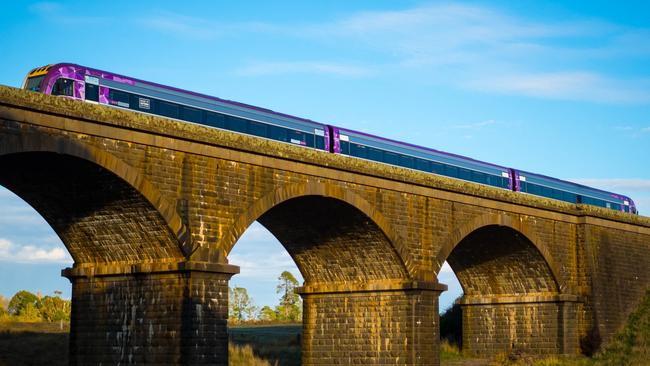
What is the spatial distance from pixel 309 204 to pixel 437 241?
20.9ft

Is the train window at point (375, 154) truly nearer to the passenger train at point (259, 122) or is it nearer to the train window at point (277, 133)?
the passenger train at point (259, 122)

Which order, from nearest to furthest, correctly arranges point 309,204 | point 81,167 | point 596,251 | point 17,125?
point 17,125 → point 81,167 → point 309,204 → point 596,251

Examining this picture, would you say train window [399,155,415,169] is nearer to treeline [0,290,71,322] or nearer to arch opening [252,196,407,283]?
arch opening [252,196,407,283]

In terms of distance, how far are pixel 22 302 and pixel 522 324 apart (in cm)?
5357

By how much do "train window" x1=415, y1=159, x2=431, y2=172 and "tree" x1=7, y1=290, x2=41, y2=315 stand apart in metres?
50.4

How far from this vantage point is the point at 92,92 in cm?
2866

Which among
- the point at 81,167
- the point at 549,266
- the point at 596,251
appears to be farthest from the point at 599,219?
the point at 81,167

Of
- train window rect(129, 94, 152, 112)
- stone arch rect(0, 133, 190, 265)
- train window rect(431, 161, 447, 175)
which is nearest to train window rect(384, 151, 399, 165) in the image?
train window rect(431, 161, 447, 175)

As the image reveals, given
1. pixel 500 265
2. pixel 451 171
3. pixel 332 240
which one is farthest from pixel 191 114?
pixel 500 265

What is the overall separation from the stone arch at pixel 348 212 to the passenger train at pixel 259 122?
231 cm

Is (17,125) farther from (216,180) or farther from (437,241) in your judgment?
(437,241)

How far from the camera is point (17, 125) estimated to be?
2569 centimetres

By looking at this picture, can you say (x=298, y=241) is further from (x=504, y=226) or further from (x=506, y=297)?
(x=506, y=297)

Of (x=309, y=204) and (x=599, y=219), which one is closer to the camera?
(x=309, y=204)
